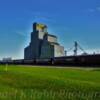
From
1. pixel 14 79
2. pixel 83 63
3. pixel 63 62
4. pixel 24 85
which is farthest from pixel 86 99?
pixel 63 62

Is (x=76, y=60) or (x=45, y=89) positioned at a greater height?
(x=76, y=60)

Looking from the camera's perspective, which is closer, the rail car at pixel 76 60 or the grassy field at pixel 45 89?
the grassy field at pixel 45 89

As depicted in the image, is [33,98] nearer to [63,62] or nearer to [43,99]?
[43,99]

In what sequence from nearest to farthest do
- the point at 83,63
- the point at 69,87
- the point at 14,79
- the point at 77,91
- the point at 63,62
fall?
the point at 77,91 → the point at 69,87 → the point at 14,79 → the point at 83,63 → the point at 63,62

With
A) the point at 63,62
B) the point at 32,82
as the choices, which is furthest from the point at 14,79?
the point at 63,62

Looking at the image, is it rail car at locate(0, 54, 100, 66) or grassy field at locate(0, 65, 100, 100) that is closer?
grassy field at locate(0, 65, 100, 100)

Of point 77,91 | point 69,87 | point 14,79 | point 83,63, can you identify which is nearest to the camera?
point 77,91

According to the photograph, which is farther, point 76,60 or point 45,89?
point 76,60

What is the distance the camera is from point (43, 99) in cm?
1964

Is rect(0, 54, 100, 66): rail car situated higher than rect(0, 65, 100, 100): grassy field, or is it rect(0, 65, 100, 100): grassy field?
rect(0, 54, 100, 66): rail car

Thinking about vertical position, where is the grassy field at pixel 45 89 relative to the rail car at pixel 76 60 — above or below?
below

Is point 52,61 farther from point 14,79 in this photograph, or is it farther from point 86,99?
point 86,99

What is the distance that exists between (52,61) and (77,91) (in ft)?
239

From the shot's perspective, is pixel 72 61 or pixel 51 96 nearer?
pixel 51 96
